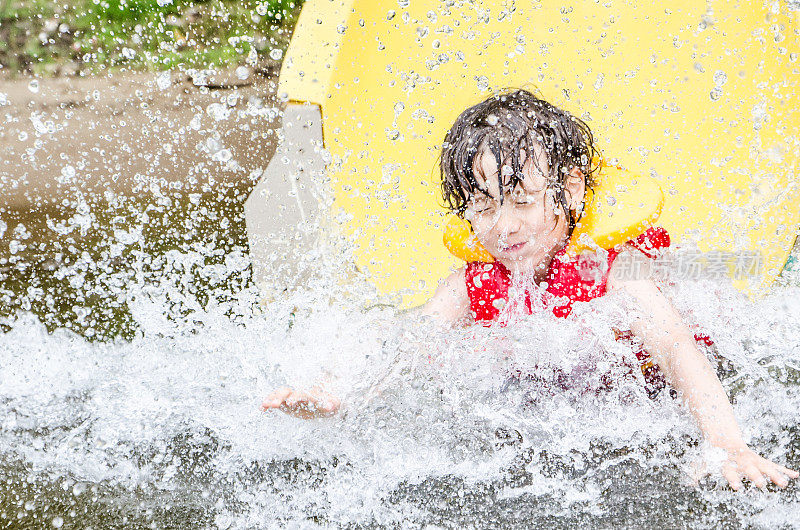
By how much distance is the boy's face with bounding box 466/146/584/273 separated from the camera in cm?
124

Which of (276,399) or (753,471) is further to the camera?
(276,399)

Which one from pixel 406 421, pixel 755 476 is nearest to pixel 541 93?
pixel 406 421

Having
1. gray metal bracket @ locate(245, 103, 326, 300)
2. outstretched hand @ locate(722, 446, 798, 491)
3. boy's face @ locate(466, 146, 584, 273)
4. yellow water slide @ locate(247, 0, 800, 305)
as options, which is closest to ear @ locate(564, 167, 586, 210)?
boy's face @ locate(466, 146, 584, 273)

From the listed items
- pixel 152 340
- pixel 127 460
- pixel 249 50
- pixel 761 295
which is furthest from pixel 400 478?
pixel 249 50

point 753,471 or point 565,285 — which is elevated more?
point 565,285

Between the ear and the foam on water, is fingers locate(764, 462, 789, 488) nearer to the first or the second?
the foam on water

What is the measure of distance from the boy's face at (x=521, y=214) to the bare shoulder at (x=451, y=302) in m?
0.14

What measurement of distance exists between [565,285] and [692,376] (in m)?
0.27

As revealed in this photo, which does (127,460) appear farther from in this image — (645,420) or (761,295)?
(761,295)

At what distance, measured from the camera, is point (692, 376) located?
1166 millimetres

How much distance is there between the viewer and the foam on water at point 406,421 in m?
0.95

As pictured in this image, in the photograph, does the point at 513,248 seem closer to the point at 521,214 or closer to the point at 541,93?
the point at 521,214

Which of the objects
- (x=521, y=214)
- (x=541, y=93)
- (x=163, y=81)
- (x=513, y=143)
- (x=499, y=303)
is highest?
(x=163, y=81)

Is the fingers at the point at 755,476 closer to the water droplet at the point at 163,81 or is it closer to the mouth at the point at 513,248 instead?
the mouth at the point at 513,248
